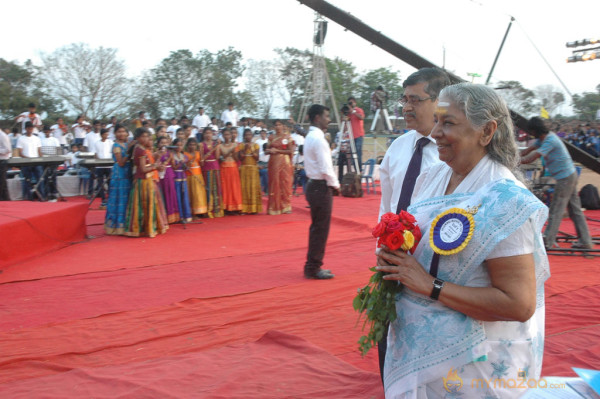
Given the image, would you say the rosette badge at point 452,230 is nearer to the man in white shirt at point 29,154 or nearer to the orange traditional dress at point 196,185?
the orange traditional dress at point 196,185

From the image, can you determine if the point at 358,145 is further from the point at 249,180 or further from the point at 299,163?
the point at 249,180

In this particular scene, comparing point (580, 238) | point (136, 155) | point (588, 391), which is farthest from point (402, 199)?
point (136, 155)

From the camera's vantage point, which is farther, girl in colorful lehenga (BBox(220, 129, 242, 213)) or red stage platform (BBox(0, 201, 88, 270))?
girl in colorful lehenga (BBox(220, 129, 242, 213))

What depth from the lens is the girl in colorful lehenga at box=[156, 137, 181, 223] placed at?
30.0 ft

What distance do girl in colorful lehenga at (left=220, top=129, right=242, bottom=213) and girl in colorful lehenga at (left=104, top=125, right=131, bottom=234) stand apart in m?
2.54

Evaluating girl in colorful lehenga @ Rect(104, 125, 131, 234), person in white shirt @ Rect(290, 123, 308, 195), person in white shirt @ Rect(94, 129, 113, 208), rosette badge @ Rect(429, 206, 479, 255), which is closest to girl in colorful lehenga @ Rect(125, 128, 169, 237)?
girl in colorful lehenga @ Rect(104, 125, 131, 234)

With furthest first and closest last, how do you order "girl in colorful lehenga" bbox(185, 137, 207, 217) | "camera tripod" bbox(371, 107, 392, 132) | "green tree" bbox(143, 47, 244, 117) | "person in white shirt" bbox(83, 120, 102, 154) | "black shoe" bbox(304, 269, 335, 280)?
"green tree" bbox(143, 47, 244, 117) < "camera tripod" bbox(371, 107, 392, 132) < "person in white shirt" bbox(83, 120, 102, 154) < "girl in colorful lehenga" bbox(185, 137, 207, 217) < "black shoe" bbox(304, 269, 335, 280)

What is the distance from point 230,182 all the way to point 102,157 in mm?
4035

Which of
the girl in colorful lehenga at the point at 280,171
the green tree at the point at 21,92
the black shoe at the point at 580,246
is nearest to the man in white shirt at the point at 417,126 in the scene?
the black shoe at the point at 580,246

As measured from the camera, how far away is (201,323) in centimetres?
443

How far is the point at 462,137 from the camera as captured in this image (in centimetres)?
173

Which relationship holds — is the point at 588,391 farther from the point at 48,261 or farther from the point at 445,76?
the point at 48,261

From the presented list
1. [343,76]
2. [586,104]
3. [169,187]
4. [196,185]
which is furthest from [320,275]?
[586,104]

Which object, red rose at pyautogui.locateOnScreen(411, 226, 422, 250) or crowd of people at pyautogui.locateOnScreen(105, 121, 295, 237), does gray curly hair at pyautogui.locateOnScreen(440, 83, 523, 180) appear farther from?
crowd of people at pyautogui.locateOnScreen(105, 121, 295, 237)
